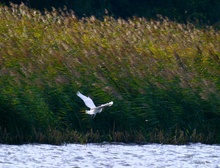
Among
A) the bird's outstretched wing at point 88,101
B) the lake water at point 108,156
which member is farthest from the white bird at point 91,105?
the lake water at point 108,156

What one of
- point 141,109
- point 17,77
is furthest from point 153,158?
point 17,77

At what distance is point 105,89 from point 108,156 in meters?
1.30

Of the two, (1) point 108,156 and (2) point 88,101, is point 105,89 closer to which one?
(2) point 88,101

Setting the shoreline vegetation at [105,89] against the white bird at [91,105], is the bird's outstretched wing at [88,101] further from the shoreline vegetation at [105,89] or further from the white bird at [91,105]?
the shoreline vegetation at [105,89]

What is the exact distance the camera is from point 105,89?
11.0m

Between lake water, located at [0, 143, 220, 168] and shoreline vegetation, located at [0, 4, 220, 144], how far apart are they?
0.85 feet

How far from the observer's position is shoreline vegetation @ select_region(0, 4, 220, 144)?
10500 millimetres

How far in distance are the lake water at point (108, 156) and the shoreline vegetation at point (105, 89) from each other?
259 millimetres

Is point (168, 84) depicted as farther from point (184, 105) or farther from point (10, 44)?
point (10, 44)

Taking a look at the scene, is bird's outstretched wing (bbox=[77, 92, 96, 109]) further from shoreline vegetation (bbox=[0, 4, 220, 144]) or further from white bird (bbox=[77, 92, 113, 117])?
shoreline vegetation (bbox=[0, 4, 220, 144])

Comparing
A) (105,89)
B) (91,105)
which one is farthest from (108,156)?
(105,89)

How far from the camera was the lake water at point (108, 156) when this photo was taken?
941 centimetres

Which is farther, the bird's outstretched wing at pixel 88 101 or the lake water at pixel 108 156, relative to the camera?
the bird's outstretched wing at pixel 88 101

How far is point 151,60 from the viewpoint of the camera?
12391 millimetres
